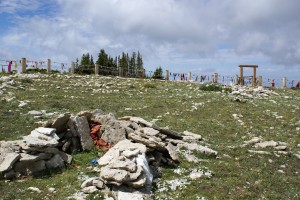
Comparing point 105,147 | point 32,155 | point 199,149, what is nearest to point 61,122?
point 105,147

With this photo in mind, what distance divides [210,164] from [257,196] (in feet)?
8.33

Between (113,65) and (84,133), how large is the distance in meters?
48.1

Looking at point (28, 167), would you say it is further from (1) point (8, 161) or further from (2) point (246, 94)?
(2) point (246, 94)

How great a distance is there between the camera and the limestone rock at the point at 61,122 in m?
13.2

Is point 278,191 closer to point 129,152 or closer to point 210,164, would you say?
point 210,164

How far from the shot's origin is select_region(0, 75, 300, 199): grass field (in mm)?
10422

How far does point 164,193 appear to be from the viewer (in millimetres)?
10148

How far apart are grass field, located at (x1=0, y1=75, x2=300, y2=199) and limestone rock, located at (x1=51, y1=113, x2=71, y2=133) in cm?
160

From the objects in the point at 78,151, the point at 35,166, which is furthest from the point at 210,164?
the point at 35,166

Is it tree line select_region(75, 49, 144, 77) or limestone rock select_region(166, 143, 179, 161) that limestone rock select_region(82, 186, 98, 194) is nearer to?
limestone rock select_region(166, 143, 179, 161)

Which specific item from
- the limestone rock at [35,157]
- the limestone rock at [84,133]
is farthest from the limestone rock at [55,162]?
the limestone rock at [84,133]

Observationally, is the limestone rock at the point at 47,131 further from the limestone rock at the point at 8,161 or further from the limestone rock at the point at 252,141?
the limestone rock at the point at 252,141

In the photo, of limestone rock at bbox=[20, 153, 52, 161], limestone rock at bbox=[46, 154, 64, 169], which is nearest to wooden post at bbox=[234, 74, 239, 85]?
limestone rock at bbox=[46, 154, 64, 169]

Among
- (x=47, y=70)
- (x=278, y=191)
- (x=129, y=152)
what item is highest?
(x=47, y=70)
